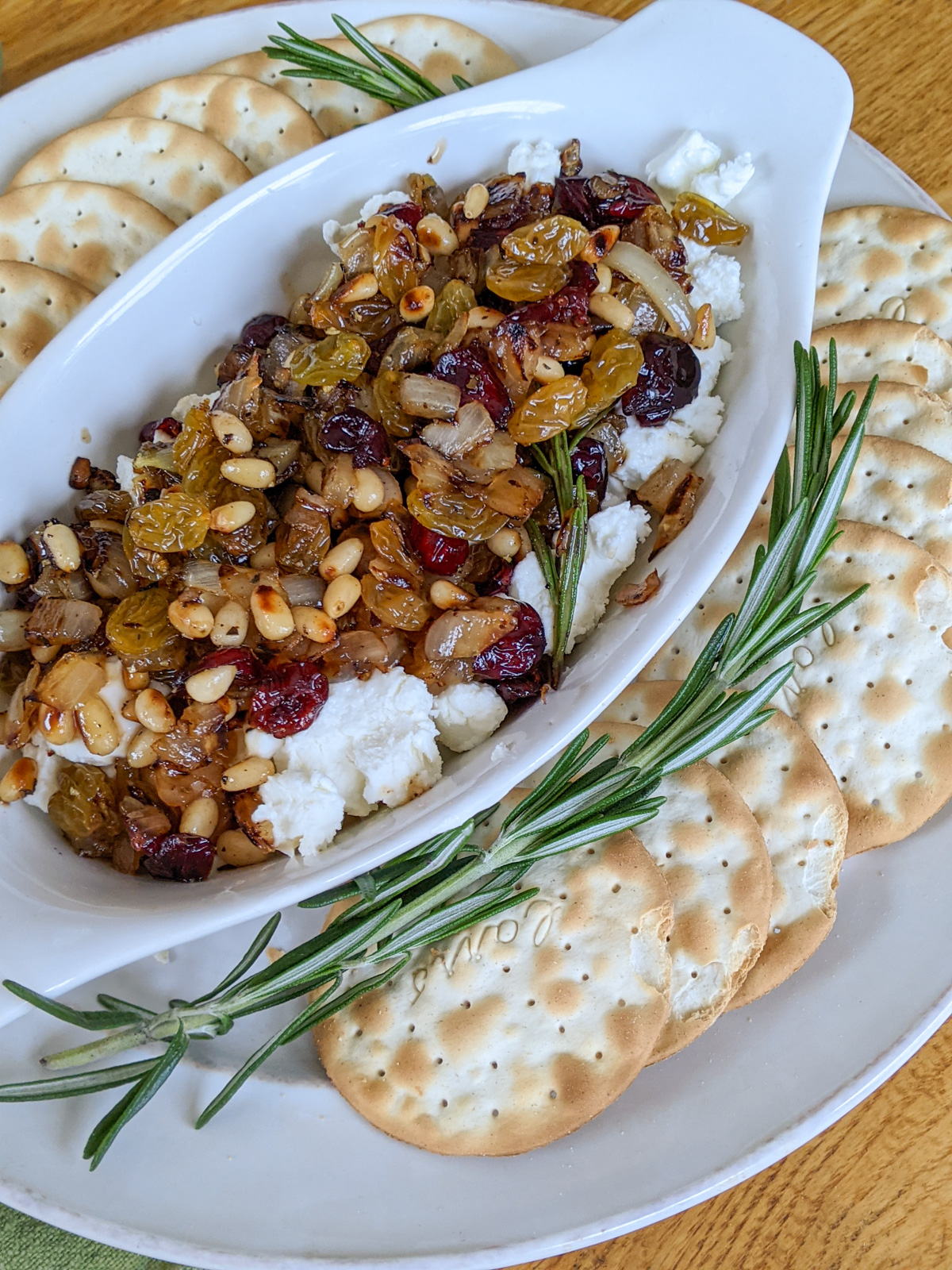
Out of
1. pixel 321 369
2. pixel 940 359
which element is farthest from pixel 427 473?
pixel 940 359

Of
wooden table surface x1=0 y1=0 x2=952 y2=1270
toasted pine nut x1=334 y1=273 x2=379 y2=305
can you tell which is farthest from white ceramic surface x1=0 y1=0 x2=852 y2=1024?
wooden table surface x1=0 y1=0 x2=952 y2=1270

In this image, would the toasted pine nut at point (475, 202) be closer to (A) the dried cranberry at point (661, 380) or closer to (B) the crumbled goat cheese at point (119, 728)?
(A) the dried cranberry at point (661, 380)

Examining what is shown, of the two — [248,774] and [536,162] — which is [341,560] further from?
[536,162]

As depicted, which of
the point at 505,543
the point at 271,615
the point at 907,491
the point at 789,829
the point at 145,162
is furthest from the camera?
the point at 145,162

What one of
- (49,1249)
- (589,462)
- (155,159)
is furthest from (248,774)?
(155,159)

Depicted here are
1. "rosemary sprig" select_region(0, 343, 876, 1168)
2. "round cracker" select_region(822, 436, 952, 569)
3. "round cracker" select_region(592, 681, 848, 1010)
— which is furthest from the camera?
"round cracker" select_region(822, 436, 952, 569)

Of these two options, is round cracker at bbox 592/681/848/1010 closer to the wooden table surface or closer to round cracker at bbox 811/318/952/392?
the wooden table surface
